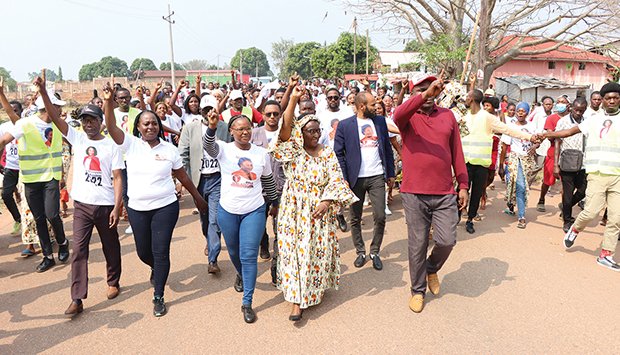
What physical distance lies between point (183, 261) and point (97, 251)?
1.31m

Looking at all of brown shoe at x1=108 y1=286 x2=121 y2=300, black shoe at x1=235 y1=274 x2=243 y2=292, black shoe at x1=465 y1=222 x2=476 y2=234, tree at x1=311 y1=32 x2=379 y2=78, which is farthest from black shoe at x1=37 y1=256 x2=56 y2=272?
tree at x1=311 y1=32 x2=379 y2=78

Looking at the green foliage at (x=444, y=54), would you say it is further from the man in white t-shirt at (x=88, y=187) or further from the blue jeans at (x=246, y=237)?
the man in white t-shirt at (x=88, y=187)

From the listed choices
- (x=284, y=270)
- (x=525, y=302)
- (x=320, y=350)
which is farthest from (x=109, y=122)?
(x=525, y=302)

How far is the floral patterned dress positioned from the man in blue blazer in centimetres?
94

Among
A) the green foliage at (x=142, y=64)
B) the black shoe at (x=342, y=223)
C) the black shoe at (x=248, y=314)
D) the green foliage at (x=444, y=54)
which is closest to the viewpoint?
the black shoe at (x=248, y=314)

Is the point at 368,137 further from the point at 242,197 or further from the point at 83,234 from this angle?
the point at 83,234

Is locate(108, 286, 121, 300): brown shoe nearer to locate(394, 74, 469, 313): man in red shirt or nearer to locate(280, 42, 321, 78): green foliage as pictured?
locate(394, 74, 469, 313): man in red shirt

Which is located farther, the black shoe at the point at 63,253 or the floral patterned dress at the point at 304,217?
the black shoe at the point at 63,253

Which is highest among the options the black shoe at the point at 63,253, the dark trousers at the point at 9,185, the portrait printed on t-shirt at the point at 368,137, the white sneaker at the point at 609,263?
the portrait printed on t-shirt at the point at 368,137

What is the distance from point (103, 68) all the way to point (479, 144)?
13927 cm

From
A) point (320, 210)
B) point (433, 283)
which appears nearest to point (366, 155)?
point (320, 210)

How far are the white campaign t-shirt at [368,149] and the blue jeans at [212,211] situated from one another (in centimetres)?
163

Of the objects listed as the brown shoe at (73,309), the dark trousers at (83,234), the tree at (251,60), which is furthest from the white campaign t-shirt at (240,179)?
the tree at (251,60)

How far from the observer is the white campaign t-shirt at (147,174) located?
3781mm
